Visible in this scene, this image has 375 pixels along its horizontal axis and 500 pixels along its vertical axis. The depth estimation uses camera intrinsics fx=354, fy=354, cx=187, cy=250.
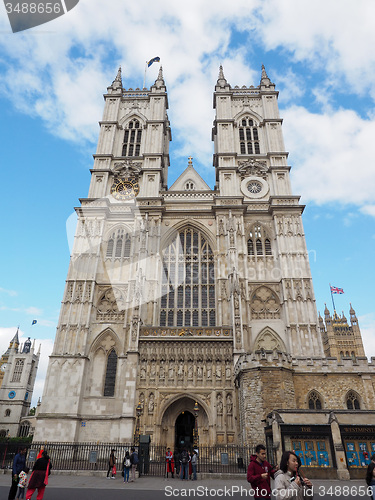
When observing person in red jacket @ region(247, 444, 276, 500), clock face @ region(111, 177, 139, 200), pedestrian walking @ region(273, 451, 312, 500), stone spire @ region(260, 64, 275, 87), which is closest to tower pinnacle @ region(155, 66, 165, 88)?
stone spire @ region(260, 64, 275, 87)

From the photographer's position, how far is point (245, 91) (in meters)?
39.0

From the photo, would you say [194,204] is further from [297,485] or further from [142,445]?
[297,485]

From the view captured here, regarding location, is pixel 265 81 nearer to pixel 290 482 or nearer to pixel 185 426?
pixel 185 426

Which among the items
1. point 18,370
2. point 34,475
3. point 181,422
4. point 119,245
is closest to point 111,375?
A: point 181,422

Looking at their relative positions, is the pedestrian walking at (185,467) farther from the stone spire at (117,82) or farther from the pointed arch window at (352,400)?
the stone spire at (117,82)

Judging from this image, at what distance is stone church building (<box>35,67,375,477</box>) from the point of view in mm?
18812

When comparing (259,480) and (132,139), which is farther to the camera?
(132,139)

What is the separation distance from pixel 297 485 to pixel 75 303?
24.7 metres

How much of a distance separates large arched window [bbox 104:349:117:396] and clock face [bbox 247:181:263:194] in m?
18.4

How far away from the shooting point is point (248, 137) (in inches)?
1420

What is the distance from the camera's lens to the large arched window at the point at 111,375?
24.8 m

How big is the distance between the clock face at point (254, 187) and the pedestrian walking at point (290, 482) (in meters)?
29.4

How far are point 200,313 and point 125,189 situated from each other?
45.6 feet

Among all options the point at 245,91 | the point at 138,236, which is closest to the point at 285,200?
the point at 138,236
